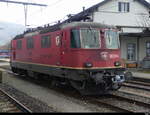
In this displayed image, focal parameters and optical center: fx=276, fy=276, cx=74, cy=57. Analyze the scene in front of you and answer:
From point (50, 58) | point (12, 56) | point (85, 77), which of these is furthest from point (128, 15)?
point (85, 77)

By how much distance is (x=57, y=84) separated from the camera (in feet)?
43.7

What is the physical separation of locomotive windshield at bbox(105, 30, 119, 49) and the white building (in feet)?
44.8

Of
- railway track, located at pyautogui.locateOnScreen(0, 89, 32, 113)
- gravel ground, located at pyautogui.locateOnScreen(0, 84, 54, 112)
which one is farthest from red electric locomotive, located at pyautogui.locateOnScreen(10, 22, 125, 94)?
railway track, located at pyautogui.locateOnScreen(0, 89, 32, 113)

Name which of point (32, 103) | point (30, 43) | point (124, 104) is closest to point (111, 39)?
point (124, 104)

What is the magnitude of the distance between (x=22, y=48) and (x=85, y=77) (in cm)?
845

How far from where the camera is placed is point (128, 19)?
104ft

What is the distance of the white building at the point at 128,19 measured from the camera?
92.4 feet

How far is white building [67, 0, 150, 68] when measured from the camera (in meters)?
28.2

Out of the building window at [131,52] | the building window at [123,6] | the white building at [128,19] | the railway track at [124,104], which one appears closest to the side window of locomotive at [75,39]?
the railway track at [124,104]

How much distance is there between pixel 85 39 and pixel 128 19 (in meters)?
21.5

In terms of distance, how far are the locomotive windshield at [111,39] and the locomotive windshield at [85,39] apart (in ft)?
1.64

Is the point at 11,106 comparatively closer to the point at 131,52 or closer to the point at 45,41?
the point at 45,41

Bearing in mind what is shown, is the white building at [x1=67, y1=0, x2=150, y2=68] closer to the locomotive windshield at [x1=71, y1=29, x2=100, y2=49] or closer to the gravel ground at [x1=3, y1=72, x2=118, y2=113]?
the locomotive windshield at [x1=71, y1=29, x2=100, y2=49]

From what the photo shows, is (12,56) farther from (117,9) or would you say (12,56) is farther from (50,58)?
(117,9)
